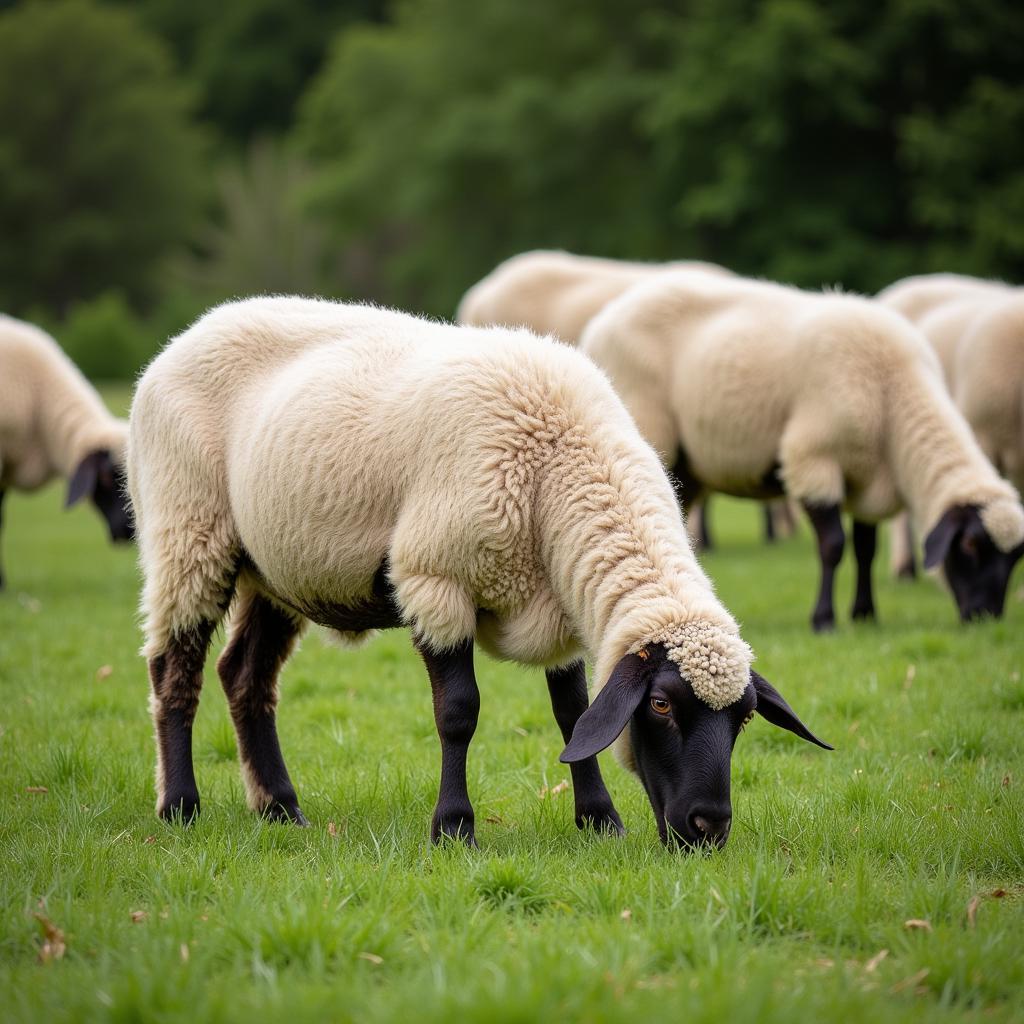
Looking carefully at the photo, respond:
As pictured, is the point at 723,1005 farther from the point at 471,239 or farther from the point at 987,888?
the point at 471,239

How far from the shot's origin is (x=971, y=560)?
7789 millimetres

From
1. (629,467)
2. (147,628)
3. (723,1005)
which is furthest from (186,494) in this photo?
(723,1005)

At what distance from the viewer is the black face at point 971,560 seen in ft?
24.7

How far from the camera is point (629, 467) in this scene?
4.19m

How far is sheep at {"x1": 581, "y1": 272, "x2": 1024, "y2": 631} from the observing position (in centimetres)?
771

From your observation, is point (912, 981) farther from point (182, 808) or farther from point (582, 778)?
point (182, 808)

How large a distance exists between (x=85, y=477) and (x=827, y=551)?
6120mm

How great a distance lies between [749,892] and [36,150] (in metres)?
57.7

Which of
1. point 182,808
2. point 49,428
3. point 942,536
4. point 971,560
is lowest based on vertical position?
point 49,428

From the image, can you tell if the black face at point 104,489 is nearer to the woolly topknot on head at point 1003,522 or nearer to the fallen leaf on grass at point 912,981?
the woolly topknot on head at point 1003,522

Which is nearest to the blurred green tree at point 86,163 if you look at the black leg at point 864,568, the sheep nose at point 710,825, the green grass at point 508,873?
the black leg at point 864,568

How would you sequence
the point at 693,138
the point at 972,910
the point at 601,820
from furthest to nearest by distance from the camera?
the point at 693,138 → the point at 601,820 → the point at 972,910

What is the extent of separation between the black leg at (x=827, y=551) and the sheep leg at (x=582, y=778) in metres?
3.92

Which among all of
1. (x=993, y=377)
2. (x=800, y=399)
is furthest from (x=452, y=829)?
(x=993, y=377)
